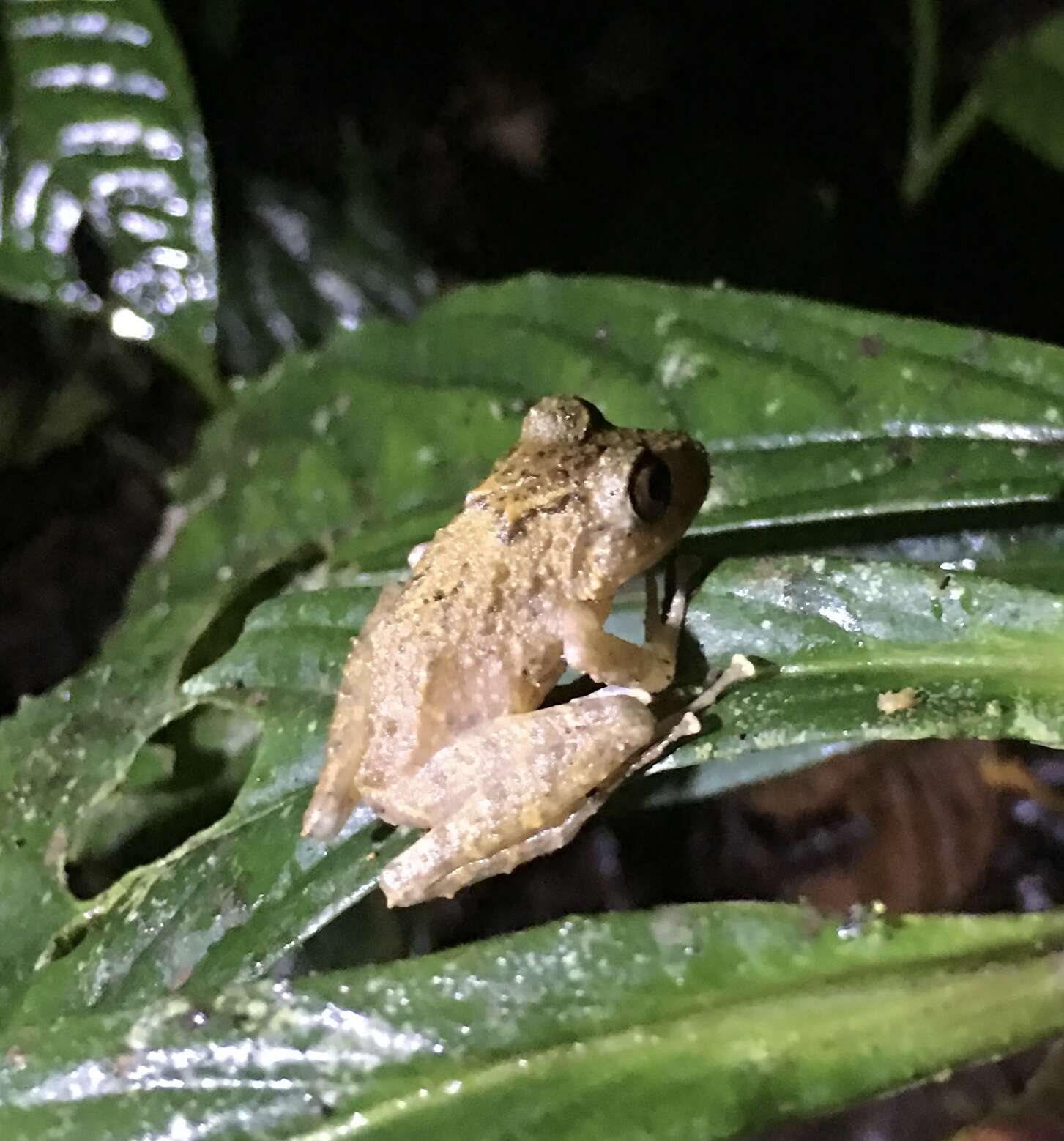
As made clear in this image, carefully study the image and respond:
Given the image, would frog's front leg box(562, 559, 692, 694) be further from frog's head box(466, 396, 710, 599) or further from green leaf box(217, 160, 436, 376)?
green leaf box(217, 160, 436, 376)

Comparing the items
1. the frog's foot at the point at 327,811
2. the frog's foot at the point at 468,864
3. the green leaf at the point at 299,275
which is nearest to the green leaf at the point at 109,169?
the green leaf at the point at 299,275

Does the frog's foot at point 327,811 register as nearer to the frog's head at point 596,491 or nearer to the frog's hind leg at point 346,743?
the frog's hind leg at point 346,743

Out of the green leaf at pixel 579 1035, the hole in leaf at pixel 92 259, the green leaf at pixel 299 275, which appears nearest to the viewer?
the green leaf at pixel 579 1035

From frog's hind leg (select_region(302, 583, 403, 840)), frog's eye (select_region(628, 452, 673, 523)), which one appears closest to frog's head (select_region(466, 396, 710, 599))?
frog's eye (select_region(628, 452, 673, 523))

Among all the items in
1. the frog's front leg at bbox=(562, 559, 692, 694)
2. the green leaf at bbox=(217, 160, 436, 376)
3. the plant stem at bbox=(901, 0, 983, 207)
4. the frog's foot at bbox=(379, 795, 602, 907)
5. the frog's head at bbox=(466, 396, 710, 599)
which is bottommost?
the frog's foot at bbox=(379, 795, 602, 907)

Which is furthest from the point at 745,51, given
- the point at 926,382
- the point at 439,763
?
the point at 439,763

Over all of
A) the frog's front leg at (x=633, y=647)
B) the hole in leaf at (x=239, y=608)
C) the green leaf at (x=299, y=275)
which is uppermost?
the green leaf at (x=299, y=275)

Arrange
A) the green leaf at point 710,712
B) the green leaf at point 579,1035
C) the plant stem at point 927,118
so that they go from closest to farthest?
the green leaf at point 579,1035
the green leaf at point 710,712
the plant stem at point 927,118

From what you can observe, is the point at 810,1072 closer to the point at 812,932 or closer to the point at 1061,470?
the point at 812,932
